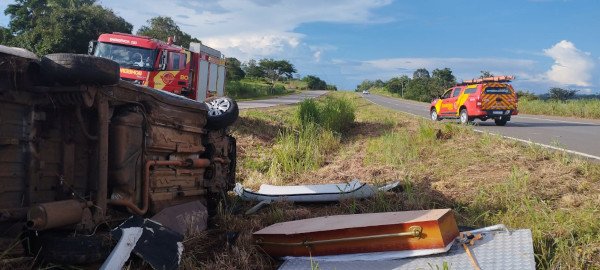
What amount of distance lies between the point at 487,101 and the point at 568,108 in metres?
12.5

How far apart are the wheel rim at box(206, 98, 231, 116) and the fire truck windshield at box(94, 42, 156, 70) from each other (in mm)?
7079

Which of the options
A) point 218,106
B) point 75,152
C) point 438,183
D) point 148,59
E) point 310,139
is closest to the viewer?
point 75,152

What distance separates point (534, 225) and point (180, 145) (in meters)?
3.29

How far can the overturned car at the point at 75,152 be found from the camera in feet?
11.3

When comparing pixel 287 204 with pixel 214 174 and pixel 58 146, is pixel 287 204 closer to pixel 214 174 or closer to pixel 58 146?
pixel 214 174

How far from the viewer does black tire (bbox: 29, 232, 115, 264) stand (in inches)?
134

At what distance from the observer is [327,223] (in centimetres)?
443

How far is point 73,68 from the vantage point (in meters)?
3.51

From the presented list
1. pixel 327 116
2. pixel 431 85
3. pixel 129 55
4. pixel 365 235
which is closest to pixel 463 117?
pixel 327 116

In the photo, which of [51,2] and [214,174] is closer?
[214,174]

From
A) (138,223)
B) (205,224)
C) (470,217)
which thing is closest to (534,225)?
(470,217)

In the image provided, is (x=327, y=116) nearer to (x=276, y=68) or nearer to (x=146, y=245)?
(x=146, y=245)

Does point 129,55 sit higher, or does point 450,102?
point 129,55

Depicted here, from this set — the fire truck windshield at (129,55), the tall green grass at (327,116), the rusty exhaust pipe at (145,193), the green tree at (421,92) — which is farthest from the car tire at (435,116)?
the green tree at (421,92)
